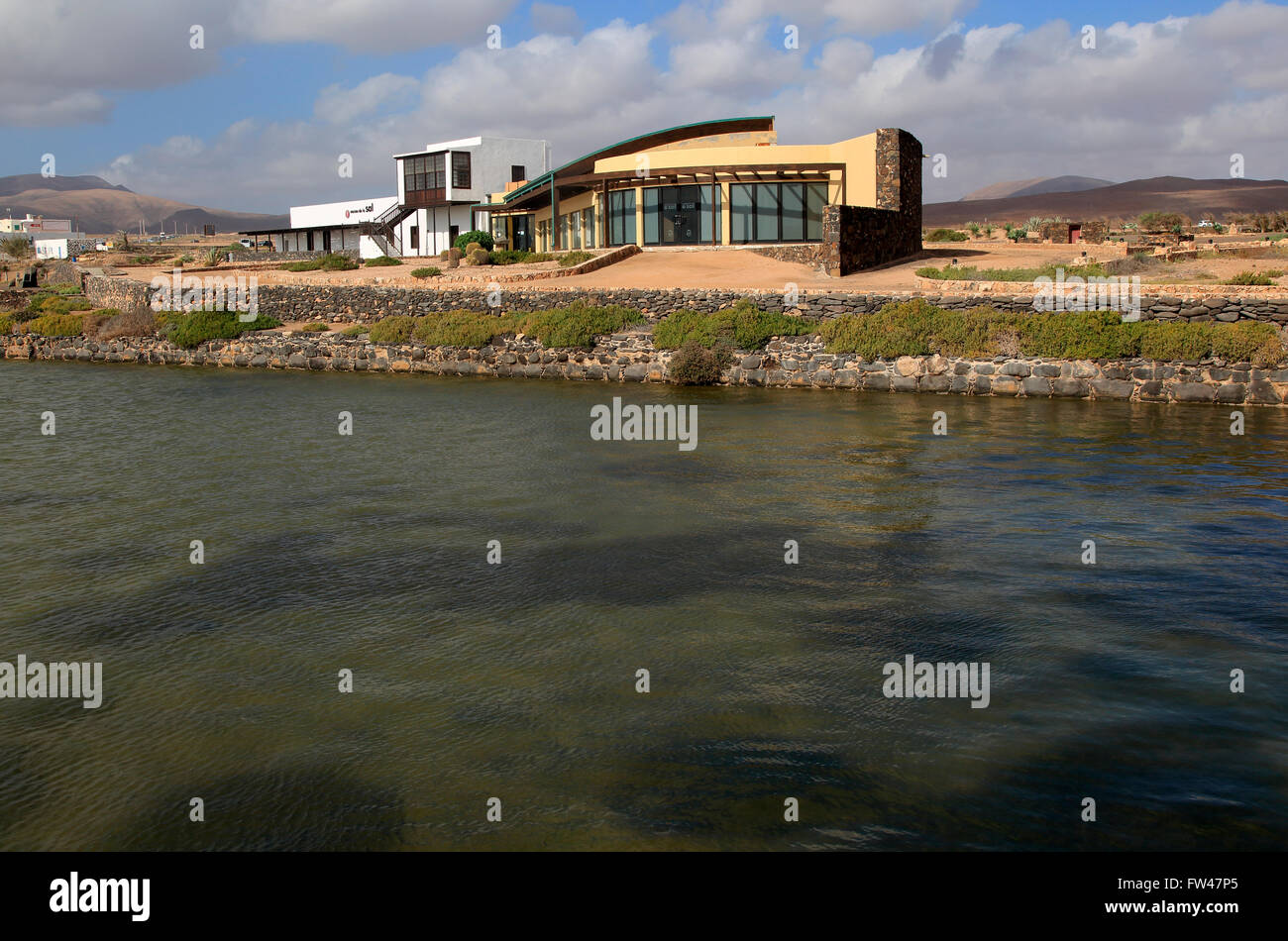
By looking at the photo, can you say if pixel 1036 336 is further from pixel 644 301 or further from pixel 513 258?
pixel 513 258

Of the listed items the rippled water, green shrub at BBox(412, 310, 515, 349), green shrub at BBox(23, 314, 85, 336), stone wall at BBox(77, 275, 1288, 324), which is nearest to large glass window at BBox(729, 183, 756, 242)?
stone wall at BBox(77, 275, 1288, 324)

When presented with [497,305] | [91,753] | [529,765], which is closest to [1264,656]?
[529,765]

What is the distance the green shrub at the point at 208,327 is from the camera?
120ft

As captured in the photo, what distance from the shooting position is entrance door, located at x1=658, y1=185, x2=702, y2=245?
4350 cm

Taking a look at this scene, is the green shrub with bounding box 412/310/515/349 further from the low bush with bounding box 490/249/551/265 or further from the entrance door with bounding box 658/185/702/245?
the entrance door with bounding box 658/185/702/245

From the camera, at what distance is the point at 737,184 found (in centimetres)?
4281

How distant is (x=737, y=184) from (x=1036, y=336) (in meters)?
21.0

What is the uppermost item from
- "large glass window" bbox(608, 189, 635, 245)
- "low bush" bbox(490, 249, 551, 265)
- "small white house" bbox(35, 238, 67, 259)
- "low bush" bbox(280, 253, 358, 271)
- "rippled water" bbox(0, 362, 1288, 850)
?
"small white house" bbox(35, 238, 67, 259)

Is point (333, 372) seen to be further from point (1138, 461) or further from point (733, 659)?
point (733, 659)

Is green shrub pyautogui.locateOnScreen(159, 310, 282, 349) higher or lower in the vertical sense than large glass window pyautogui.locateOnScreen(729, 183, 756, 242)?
lower

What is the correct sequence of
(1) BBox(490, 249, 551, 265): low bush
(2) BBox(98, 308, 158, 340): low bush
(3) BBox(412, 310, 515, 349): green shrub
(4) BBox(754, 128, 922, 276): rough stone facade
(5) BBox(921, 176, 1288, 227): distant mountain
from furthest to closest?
(5) BBox(921, 176, 1288, 227): distant mountain < (1) BBox(490, 249, 551, 265): low bush < (2) BBox(98, 308, 158, 340): low bush < (4) BBox(754, 128, 922, 276): rough stone facade < (3) BBox(412, 310, 515, 349): green shrub

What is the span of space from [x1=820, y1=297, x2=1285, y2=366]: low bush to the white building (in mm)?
44051

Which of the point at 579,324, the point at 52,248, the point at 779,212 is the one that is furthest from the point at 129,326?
the point at 52,248
